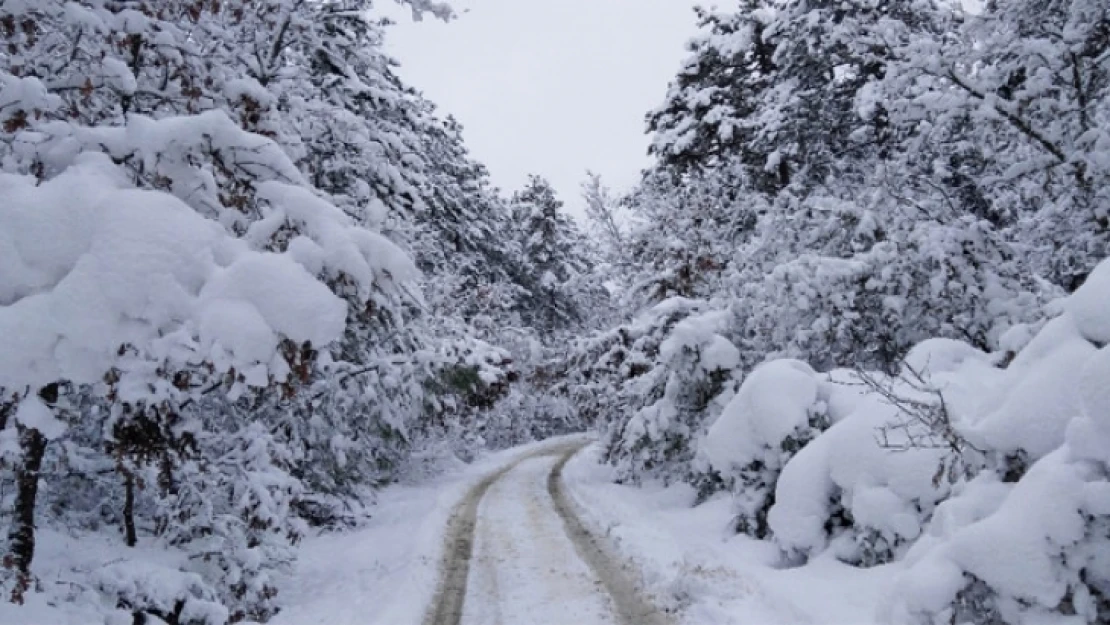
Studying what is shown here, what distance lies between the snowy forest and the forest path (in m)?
2.19

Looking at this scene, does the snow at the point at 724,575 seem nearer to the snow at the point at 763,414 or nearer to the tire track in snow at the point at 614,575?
the tire track in snow at the point at 614,575

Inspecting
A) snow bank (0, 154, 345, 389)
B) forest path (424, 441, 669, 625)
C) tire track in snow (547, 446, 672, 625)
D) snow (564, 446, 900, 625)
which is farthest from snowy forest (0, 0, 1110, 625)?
forest path (424, 441, 669, 625)

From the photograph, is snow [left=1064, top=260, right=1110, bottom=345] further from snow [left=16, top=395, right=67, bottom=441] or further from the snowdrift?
snow [left=16, top=395, right=67, bottom=441]

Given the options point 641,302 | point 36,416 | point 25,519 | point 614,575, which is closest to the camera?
point 36,416

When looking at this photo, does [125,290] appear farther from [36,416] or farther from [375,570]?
[375,570]

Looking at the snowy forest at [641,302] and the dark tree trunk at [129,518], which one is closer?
the snowy forest at [641,302]

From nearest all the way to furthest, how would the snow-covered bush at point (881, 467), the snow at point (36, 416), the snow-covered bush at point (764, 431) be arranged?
1. the snow at point (36, 416)
2. the snow-covered bush at point (881, 467)
3. the snow-covered bush at point (764, 431)

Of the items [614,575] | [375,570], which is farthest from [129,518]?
[614,575]

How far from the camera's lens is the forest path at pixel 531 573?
25.3 feet

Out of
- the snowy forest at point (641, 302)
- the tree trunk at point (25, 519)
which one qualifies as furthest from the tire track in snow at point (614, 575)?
the tree trunk at point (25, 519)

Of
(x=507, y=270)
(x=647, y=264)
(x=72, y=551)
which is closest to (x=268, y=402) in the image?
(x=72, y=551)

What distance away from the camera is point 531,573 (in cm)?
952

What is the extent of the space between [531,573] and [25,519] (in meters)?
5.77

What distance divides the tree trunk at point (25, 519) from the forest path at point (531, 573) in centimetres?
376
